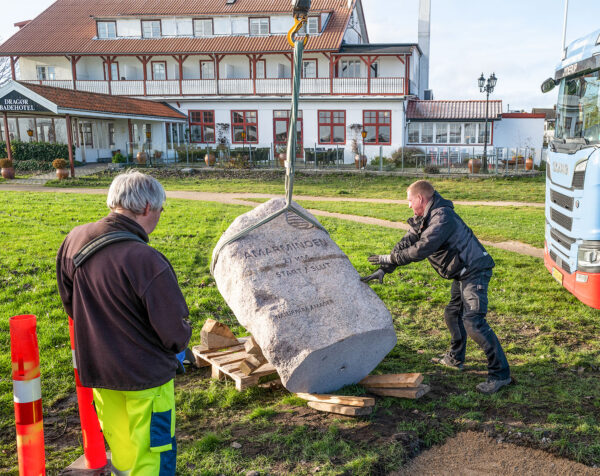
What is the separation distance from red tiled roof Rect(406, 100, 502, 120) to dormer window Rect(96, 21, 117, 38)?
66.9ft

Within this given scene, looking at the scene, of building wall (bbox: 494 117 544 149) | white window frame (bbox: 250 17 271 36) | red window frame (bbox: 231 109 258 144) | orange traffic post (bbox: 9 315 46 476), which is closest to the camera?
orange traffic post (bbox: 9 315 46 476)

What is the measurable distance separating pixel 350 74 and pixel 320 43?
9.14ft

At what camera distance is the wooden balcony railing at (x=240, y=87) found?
34.4 meters

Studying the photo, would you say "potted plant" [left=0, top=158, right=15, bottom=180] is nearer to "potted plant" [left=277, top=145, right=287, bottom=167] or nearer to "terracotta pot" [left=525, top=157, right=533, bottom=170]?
"potted plant" [left=277, top=145, right=287, bottom=167]

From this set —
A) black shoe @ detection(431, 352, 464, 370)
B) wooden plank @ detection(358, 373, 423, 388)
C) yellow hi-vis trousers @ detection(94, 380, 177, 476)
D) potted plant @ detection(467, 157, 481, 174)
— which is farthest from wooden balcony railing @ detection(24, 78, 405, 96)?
yellow hi-vis trousers @ detection(94, 380, 177, 476)

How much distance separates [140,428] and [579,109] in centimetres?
710

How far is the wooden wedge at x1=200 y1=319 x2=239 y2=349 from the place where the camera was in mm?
5863

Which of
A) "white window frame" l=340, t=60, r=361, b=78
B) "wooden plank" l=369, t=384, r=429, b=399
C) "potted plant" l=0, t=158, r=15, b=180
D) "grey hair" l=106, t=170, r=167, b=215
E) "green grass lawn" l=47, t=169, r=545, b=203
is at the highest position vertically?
"white window frame" l=340, t=60, r=361, b=78

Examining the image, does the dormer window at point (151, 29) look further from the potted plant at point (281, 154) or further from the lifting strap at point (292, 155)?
the lifting strap at point (292, 155)

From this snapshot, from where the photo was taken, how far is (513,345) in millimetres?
6566

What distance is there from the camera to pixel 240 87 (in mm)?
35781

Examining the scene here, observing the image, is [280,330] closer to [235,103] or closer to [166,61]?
[235,103]

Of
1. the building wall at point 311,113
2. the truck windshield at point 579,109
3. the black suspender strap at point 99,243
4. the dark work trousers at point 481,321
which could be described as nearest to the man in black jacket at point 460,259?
the dark work trousers at point 481,321

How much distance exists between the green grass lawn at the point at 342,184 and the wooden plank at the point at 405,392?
16.2 metres
